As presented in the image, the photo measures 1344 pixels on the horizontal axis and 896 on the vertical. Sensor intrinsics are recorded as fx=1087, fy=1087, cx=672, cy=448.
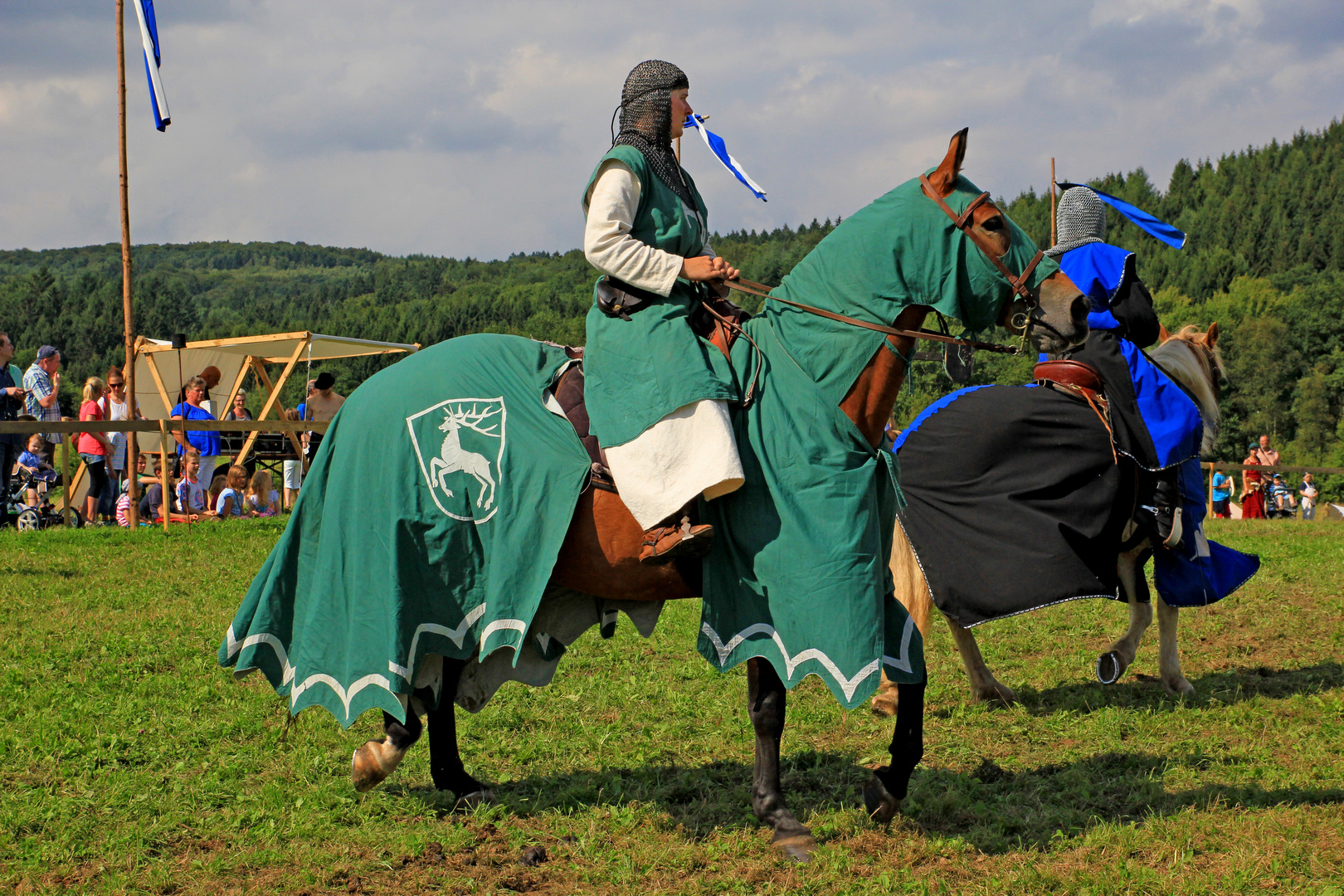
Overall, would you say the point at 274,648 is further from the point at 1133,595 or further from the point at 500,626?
the point at 1133,595

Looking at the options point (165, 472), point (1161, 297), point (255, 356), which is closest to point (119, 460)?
point (165, 472)

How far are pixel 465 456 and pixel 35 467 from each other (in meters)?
12.3

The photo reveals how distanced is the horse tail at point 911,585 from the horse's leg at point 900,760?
1.55m

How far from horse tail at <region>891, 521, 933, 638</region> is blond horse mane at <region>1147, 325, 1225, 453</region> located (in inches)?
68.9

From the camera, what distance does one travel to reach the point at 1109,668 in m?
5.79

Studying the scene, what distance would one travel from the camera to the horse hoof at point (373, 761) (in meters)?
4.22

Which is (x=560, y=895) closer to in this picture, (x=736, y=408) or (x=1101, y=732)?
(x=736, y=408)

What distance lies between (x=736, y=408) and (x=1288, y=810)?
9.05ft

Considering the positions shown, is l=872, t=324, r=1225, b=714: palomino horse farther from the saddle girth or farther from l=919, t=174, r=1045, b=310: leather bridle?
the saddle girth

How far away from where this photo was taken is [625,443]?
12.4ft

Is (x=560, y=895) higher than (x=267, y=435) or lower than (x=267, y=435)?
lower

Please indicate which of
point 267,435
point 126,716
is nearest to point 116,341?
point 267,435

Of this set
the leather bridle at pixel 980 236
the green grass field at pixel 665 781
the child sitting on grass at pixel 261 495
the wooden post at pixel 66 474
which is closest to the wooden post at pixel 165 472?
the wooden post at pixel 66 474

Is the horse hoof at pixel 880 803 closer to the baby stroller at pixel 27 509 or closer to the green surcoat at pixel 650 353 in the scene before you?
the green surcoat at pixel 650 353
